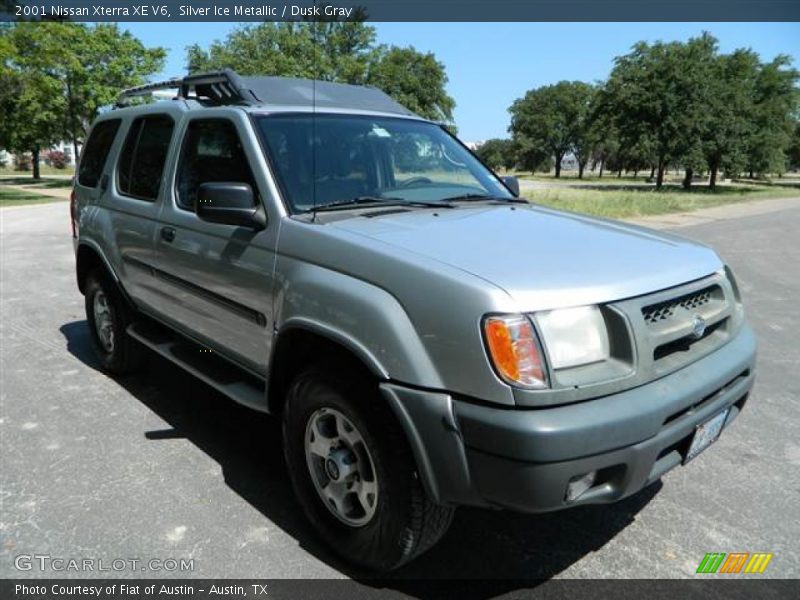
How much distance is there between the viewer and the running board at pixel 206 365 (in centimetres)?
330

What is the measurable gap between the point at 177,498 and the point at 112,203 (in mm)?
2359

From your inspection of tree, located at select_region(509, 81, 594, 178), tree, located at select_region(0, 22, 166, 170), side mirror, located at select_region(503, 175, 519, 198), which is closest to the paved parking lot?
side mirror, located at select_region(503, 175, 519, 198)

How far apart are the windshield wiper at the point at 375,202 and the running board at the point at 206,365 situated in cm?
95

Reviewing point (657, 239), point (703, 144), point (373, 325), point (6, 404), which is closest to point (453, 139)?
point (657, 239)

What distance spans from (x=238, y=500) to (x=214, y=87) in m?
2.53

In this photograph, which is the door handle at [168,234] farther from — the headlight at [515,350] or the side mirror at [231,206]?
the headlight at [515,350]

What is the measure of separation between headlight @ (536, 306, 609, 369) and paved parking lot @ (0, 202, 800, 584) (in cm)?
109

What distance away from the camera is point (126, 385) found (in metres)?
4.95

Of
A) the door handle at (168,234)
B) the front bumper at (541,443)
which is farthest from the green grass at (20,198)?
the front bumper at (541,443)

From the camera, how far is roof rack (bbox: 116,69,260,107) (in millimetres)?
3852

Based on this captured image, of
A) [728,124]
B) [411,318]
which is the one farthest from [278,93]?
[728,124]

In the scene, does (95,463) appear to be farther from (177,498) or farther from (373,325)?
(373,325)

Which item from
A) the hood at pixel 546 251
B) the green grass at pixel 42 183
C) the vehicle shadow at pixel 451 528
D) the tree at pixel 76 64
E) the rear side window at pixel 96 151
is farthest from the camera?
the green grass at pixel 42 183

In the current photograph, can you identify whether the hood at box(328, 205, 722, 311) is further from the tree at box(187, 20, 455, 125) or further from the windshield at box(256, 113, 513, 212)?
the tree at box(187, 20, 455, 125)
